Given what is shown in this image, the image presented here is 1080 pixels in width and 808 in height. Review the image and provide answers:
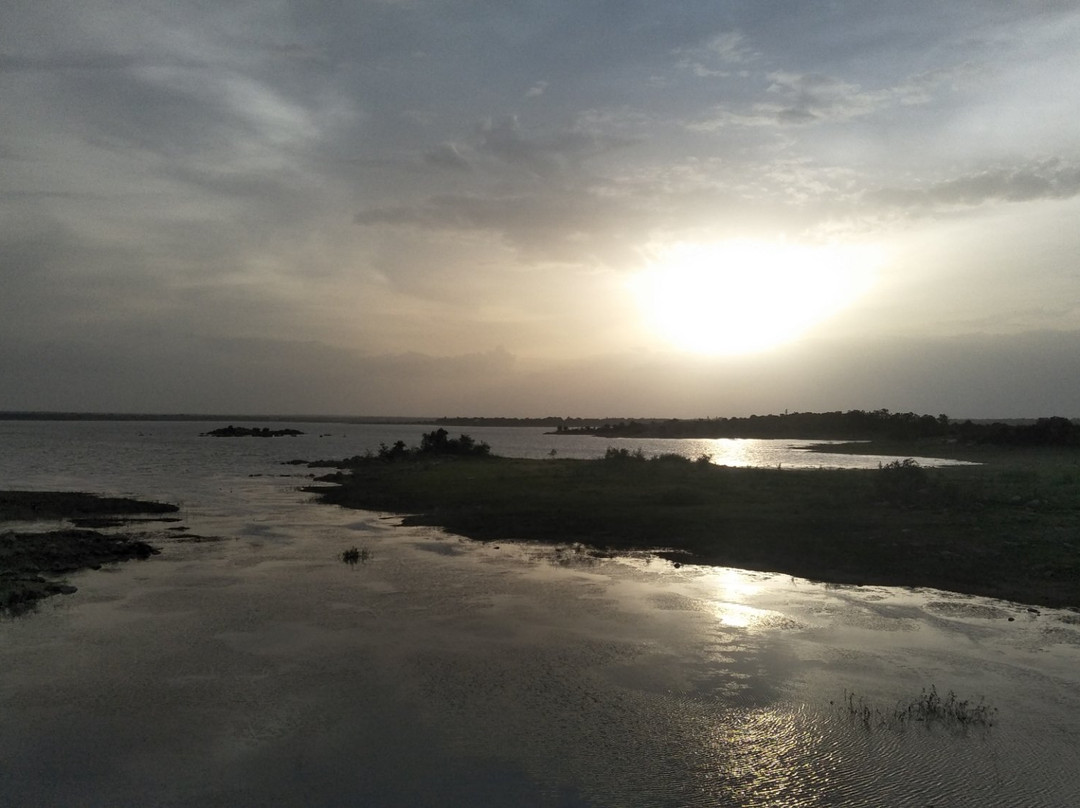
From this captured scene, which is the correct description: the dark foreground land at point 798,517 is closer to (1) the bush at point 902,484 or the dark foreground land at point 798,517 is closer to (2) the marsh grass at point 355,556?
(1) the bush at point 902,484

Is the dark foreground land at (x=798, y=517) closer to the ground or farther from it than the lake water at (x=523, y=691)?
farther from it

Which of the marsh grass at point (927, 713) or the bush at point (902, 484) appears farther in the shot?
the bush at point (902, 484)

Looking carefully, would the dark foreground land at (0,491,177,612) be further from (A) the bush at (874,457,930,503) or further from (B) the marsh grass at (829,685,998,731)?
(A) the bush at (874,457,930,503)

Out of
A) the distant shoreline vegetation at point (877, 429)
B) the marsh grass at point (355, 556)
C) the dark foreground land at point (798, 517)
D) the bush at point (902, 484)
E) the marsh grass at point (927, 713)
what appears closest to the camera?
the marsh grass at point (927, 713)

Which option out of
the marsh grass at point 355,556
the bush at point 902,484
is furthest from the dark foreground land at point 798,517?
the marsh grass at point 355,556

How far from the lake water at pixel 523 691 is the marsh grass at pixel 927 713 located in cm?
6

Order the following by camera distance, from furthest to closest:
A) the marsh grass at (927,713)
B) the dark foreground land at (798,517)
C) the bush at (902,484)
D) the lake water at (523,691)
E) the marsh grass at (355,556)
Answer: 1. the bush at (902,484)
2. the marsh grass at (355,556)
3. the dark foreground land at (798,517)
4. the marsh grass at (927,713)
5. the lake water at (523,691)

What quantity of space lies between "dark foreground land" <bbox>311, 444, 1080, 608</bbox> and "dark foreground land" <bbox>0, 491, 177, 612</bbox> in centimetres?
1065

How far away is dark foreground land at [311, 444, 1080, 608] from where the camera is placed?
818 inches

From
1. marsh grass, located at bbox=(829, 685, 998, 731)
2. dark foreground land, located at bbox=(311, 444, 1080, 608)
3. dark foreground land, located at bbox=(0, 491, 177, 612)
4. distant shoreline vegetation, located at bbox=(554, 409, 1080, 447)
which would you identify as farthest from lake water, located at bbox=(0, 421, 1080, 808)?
distant shoreline vegetation, located at bbox=(554, 409, 1080, 447)

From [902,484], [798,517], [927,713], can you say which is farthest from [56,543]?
[902,484]

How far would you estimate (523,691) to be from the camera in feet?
40.4

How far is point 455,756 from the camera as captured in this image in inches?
392

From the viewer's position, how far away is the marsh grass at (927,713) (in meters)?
10.9
